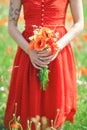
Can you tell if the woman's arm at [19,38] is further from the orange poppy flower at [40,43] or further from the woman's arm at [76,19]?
the woman's arm at [76,19]

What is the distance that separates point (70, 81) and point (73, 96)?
125mm

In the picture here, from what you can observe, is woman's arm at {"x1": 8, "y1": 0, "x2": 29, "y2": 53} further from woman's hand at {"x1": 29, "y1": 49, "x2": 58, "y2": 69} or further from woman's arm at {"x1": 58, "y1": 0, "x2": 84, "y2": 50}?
woman's arm at {"x1": 58, "y1": 0, "x2": 84, "y2": 50}

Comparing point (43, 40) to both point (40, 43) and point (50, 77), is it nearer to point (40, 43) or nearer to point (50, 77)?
point (40, 43)

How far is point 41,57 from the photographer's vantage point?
15.7 ft

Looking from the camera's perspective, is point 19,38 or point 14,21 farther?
point 14,21

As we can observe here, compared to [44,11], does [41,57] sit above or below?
below

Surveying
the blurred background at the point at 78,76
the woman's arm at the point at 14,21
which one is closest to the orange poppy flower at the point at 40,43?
the woman's arm at the point at 14,21

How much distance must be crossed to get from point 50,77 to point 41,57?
0.22m

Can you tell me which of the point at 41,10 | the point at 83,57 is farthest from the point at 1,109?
the point at 83,57

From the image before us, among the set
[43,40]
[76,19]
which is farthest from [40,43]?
[76,19]

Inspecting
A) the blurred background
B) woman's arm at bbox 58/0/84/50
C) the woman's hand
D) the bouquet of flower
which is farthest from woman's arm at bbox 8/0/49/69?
the blurred background

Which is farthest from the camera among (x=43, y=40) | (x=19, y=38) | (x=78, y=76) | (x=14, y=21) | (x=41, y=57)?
(x=78, y=76)

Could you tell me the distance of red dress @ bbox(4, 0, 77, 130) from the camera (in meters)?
4.93

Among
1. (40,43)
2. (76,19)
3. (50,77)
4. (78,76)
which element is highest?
(76,19)
